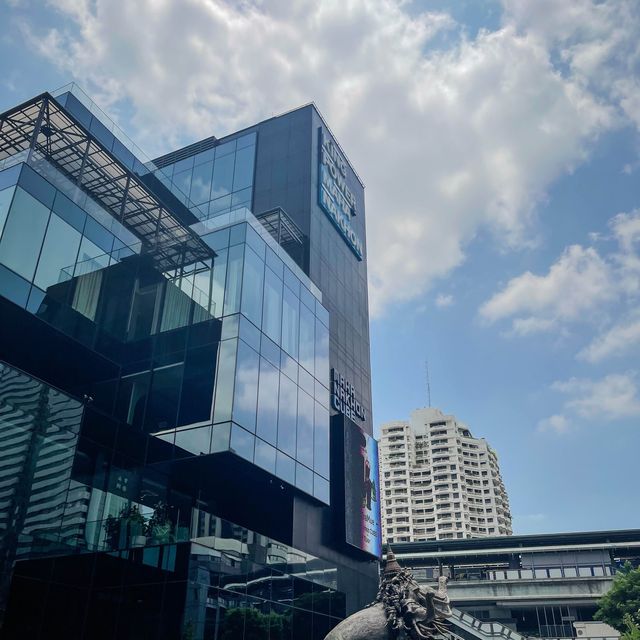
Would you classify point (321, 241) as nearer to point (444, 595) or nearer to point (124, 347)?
point (124, 347)

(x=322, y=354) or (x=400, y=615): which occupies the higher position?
(x=322, y=354)

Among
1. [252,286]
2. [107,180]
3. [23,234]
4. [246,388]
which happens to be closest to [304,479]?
[246,388]

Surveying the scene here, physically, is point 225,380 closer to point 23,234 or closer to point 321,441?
point 321,441

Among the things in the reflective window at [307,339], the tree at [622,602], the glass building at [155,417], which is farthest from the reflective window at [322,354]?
the tree at [622,602]

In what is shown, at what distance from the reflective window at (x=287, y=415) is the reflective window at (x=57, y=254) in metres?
12.4

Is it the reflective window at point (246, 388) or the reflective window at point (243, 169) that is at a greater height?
the reflective window at point (243, 169)

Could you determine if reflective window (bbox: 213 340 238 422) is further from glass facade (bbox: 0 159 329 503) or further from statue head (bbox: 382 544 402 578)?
statue head (bbox: 382 544 402 578)

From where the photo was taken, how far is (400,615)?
36.4 feet

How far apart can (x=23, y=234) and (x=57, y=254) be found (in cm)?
189

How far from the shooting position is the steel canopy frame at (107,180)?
3538cm

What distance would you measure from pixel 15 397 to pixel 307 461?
54.9 ft

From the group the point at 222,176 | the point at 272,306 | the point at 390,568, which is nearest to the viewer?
the point at 390,568

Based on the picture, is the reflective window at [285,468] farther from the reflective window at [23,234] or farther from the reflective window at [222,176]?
the reflective window at [222,176]

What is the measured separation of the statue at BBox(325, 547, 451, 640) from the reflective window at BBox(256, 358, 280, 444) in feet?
73.0
